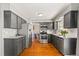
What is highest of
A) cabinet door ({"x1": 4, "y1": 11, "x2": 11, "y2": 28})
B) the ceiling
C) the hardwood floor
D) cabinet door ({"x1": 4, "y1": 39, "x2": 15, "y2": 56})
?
the ceiling

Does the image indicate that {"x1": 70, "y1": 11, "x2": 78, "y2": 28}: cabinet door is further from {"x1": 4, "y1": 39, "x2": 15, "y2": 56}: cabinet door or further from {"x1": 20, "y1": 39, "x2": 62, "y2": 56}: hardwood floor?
{"x1": 4, "y1": 39, "x2": 15, "y2": 56}: cabinet door

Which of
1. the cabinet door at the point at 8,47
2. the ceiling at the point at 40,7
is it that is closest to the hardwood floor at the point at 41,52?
the cabinet door at the point at 8,47

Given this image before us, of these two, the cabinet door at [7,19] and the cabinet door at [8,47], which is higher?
the cabinet door at [7,19]

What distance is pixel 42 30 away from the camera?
39.6 feet

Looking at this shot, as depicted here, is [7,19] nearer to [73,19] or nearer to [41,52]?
[41,52]

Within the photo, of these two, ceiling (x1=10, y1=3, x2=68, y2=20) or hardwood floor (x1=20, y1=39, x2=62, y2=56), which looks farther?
hardwood floor (x1=20, y1=39, x2=62, y2=56)

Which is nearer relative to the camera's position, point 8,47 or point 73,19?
point 8,47

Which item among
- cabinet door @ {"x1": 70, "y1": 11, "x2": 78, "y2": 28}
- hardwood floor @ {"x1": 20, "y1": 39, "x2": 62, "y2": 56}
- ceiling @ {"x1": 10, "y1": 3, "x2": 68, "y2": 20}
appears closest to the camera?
ceiling @ {"x1": 10, "y1": 3, "x2": 68, "y2": 20}

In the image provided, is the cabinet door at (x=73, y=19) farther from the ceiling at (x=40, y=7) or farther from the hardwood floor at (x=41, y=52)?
the hardwood floor at (x=41, y=52)

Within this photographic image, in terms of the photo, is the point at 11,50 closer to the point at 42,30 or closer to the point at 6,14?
the point at 6,14

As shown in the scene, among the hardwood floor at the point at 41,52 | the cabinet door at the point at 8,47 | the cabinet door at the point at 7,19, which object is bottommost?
the hardwood floor at the point at 41,52

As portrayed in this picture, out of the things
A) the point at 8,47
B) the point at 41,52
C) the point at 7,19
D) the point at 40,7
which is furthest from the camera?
the point at 41,52

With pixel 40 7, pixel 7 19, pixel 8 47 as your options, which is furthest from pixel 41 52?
pixel 7 19

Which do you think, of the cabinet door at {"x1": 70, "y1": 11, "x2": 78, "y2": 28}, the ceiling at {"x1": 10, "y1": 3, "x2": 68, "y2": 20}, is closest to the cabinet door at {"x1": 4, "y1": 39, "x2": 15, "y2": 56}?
the ceiling at {"x1": 10, "y1": 3, "x2": 68, "y2": 20}
